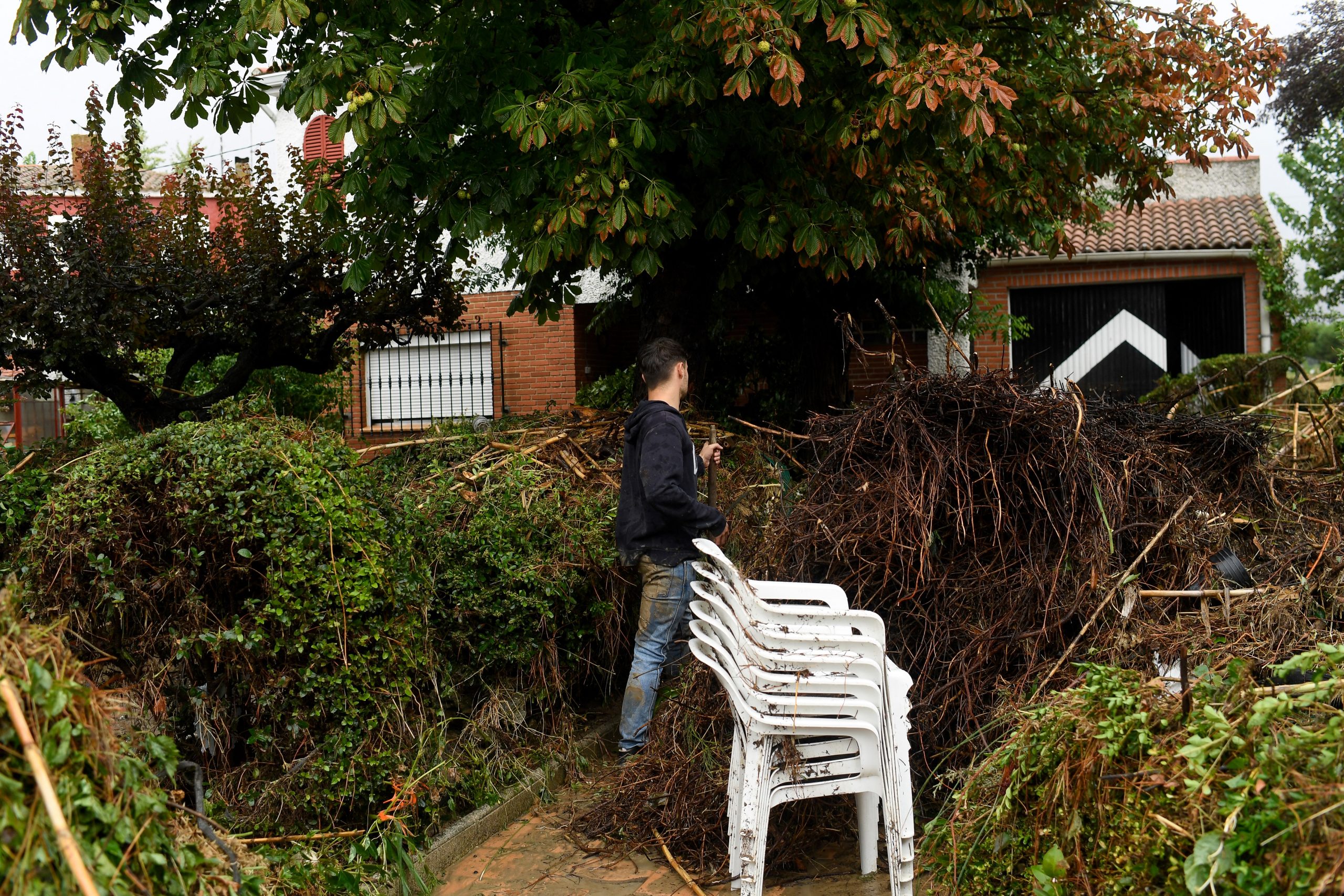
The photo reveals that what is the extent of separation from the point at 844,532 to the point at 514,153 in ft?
13.9

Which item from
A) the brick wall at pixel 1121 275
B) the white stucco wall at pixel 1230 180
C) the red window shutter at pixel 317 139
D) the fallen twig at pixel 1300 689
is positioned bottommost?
the fallen twig at pixel 1300 689

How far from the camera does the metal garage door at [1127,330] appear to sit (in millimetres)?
17328

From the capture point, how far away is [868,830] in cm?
377

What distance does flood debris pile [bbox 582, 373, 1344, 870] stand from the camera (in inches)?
157

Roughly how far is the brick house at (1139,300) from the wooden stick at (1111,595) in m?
13.2

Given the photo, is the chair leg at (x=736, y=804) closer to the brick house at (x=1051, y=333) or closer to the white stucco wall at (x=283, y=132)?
the brick house at (x=1051, y=333)

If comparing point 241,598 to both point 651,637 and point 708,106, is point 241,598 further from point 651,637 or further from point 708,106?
point 708,106

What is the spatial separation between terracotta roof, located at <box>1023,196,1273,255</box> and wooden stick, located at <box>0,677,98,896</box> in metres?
16.3

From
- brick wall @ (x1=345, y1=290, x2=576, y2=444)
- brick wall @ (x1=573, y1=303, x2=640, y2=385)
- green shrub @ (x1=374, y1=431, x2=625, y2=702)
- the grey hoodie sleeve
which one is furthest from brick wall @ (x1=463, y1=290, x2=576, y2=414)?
the grey hoodie sleeve

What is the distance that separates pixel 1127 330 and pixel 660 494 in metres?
15.0

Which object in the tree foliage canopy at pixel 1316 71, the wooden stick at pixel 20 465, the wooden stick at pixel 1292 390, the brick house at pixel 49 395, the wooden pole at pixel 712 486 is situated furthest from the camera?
the tree foliage canopy at pixel 1316 71

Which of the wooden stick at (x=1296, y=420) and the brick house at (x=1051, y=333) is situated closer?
the wooden stick at (x=1296, y=420)

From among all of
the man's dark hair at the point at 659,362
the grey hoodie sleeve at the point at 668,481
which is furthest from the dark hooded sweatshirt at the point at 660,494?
the man's dark hair at the point at 659,362

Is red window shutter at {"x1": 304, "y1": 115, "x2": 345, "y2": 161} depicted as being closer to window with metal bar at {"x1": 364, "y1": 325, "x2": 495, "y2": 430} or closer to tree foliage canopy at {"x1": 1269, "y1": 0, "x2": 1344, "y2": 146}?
→ window with metal bar at {"x1": 364, "y1": 325, "x2": 495, "y2": 430}
